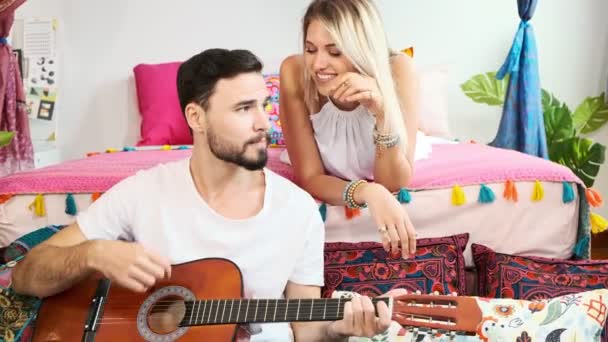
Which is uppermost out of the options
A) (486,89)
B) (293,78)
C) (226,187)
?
(293,78)

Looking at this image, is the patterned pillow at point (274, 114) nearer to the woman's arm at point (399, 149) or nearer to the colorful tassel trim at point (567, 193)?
the woman's arm at point (399, 149)

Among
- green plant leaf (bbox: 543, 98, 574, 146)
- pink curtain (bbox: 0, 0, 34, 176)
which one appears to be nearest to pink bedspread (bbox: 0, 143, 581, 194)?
pink curtain (bbox: 0, 0, 34, 176)

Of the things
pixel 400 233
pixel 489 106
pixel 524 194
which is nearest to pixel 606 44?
pixel 489 106

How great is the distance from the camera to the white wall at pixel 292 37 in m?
3.13

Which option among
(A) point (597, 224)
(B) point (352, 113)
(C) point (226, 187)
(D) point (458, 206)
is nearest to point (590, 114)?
(A) point (597, 224)

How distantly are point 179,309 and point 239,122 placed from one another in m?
0.39

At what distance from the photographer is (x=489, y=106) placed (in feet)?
10.5

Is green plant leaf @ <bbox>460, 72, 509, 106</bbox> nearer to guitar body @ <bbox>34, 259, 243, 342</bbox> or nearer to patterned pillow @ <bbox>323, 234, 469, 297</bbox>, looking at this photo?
patterned pillow @ <bbox>323, 234, 469, 297</bbox>

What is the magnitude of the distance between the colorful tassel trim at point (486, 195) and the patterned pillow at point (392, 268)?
0.15 metres

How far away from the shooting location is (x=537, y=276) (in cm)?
157

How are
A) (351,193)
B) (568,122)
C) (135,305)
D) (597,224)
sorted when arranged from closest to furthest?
(135,305) → (351,193) → (597,224) → (568,122)

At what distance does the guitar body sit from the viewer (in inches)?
44.6

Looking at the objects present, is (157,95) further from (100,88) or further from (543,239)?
(543,239)

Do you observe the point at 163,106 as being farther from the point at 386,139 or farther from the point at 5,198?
the point at 386,139
